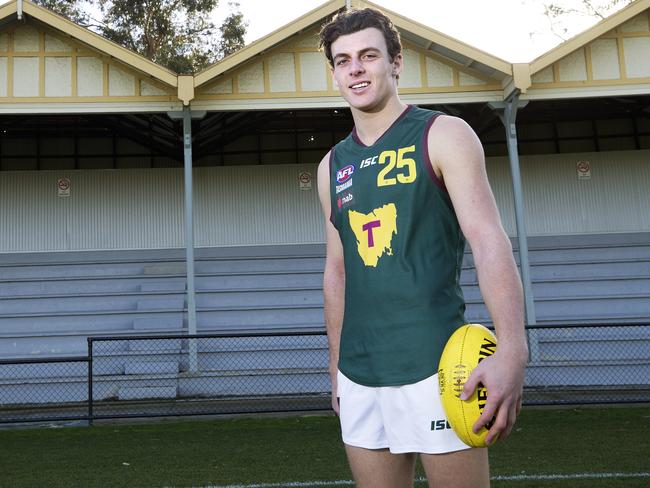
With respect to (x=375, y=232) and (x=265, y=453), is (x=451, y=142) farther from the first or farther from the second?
(x=265, y=453)

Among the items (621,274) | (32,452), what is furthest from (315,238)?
(32,452)

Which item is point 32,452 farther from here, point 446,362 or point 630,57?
point 630,57

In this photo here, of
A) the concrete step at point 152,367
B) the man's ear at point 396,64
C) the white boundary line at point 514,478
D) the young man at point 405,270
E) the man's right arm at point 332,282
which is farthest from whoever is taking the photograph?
the concrete step at point 152,367

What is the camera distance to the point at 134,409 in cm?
1012

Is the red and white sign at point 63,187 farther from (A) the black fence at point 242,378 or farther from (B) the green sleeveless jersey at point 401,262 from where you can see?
(B) the green sleeveless jersey at point 401,262

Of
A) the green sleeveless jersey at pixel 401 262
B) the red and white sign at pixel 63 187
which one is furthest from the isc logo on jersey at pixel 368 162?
the red and white sign at pixel 63 187

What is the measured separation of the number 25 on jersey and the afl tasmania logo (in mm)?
126

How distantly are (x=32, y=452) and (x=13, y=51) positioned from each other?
24.7 ft

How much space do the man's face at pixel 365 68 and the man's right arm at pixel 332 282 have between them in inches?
12.4

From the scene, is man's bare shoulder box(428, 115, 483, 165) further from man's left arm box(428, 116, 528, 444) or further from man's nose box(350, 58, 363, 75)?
man's nose box(350, 58, 363, 75)

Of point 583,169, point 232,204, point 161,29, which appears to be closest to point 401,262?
point 232,204

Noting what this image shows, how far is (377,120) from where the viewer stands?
86.3 inches

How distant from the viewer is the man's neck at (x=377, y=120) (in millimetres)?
2170

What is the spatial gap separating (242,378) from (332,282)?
8401 millimetres
